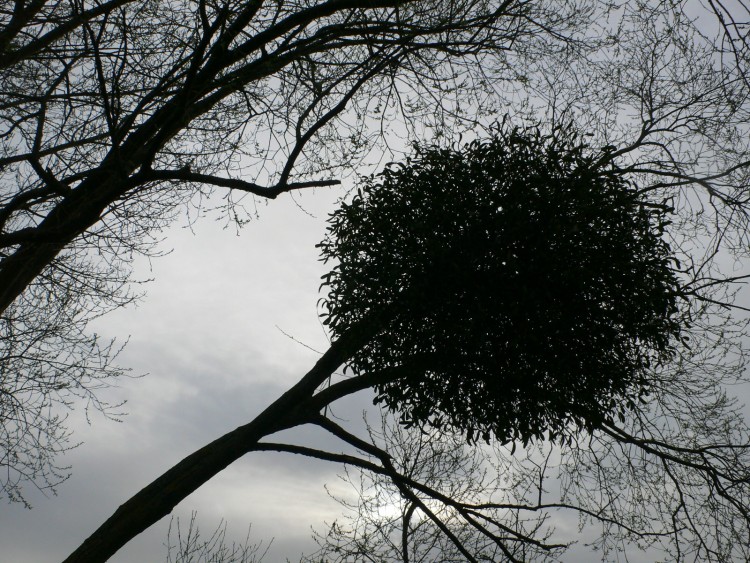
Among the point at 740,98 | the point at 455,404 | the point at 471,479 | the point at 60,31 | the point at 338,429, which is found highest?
the point at 740,98

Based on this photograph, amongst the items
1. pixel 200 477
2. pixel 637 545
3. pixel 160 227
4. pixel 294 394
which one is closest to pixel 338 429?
pixel 294 394

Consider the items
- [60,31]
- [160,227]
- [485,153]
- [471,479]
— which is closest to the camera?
[485,153]

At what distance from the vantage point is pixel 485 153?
403 cm

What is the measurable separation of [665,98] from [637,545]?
3.98 meters

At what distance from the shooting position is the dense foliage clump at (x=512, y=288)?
3713 millimetres

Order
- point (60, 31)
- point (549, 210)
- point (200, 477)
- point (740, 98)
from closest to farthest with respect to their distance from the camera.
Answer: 1. point (549, 210)
2. point (200, 477)
3. point (60, 31)
4. point (740, 98)

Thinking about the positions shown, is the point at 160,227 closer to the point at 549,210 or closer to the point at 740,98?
the point at 549,210

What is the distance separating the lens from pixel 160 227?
6.67 m

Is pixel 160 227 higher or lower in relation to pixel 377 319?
higher

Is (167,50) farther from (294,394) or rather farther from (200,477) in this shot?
(200,477)

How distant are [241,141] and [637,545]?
463 cm

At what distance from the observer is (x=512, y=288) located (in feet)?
12.1

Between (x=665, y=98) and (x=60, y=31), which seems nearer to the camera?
(x=60, y=31)

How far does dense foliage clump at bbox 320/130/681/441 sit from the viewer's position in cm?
371
